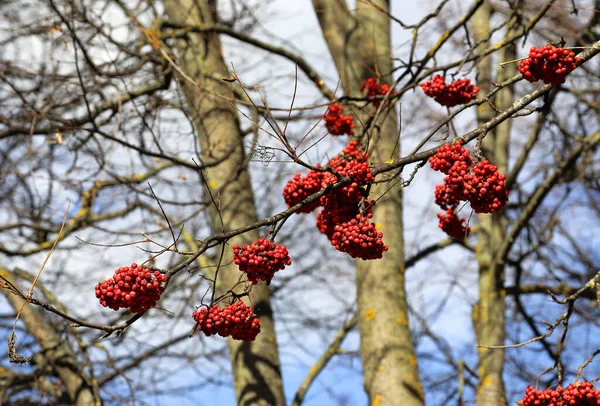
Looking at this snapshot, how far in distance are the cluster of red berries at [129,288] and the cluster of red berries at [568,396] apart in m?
1.48

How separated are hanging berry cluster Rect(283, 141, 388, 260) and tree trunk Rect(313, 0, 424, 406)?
1.42 metres

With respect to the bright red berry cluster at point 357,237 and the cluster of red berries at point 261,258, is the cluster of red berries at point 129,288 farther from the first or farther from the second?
the bright red berry cluster at point 357,237

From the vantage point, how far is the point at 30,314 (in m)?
5.58

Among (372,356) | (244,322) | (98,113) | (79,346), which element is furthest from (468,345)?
(244,322)

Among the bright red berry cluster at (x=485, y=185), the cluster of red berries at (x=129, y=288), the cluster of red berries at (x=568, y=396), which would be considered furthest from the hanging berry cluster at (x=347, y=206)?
the cluster of red berries at (x=568, y=396)

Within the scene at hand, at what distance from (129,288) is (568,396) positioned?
5.33ft

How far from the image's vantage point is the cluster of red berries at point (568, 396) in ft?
7.80

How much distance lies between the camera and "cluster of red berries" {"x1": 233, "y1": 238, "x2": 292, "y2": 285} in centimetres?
215

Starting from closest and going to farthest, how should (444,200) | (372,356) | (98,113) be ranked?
(444,200) → (372,356) → (98,113)

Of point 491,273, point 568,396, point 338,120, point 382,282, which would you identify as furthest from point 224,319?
point 491,273

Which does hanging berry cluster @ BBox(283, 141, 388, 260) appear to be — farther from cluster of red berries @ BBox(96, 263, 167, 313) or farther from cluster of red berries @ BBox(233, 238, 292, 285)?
cluster of red berries @ BBox(96, 263, 167, 313)

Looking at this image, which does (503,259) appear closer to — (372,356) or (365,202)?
(372,356)

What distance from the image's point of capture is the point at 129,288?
2.05 meters

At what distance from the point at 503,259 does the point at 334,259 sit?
250 cm
